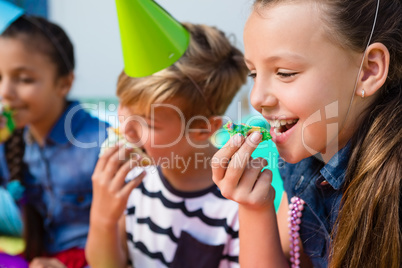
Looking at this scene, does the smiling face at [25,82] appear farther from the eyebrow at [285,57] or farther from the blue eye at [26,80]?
the eyebrow at [285,57]

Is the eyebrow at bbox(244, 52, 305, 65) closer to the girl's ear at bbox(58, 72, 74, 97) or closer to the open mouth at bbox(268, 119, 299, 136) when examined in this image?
the open mouth at bbox(268, 119, 299, 136)

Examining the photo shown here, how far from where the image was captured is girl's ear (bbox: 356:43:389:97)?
690mm

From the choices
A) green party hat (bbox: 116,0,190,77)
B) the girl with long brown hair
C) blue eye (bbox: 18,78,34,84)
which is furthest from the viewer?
blue eye (bbox: 18,78,34,84)

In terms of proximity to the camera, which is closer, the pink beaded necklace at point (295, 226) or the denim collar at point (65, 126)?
the pink beaded necklace at point (295, 226)

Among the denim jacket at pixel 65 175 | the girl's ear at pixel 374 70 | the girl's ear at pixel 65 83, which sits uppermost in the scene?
the girl's ear at pixel 374 70

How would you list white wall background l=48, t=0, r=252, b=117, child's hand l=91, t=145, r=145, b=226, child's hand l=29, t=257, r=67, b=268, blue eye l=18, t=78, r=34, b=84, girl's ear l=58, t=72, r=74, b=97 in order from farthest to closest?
white wall background l=48, t=0, r=252, b=117 < girl's ear l=58, t=72, r=74, b=97 < blue eye l=18, t=78, r=34, b=84 < child's hand l=29, t=257, r=67, b=268 < child's hand l=91, t=145, r=145, b=226

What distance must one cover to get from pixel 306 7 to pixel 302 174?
0.34 meters

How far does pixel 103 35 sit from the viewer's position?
1.56 m

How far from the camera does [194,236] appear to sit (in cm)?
103

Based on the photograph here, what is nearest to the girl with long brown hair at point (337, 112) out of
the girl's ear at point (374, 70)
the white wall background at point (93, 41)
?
the girl's ear at point (374, 70)

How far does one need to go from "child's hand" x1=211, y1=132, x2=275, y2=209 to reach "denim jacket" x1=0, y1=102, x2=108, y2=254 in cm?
66

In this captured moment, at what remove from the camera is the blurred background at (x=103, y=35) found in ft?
3.95

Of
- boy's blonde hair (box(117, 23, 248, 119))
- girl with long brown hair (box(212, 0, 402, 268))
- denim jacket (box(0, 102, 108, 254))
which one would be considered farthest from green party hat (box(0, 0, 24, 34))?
girl with long brown hair (box(212, 0, 402, 268))

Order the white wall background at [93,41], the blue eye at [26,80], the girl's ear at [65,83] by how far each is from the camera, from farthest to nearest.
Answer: the white wall background at [93,41], the girl's ear at [65,83], the blue eye at [26,80]
